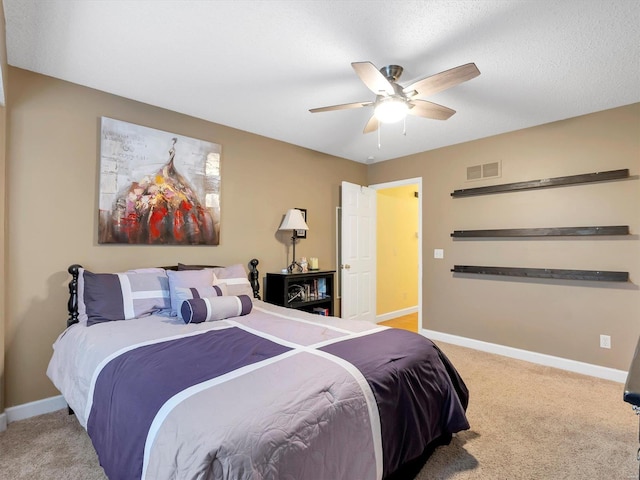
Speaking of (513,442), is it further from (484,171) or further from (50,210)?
(50,210)

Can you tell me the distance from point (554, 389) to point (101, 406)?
134 inches

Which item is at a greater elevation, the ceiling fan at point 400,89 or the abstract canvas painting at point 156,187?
the ceiling fan at point 400,89

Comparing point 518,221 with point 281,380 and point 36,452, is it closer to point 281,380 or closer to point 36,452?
point 281,380

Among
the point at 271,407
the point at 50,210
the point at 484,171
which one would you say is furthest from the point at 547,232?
the point at 50,210

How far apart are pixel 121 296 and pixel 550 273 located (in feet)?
13.1

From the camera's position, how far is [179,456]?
1.03 meters

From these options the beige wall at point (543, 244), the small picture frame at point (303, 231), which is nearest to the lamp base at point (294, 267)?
the small picture frame at point (303, 231)

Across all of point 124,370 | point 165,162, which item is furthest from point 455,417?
point 165,162

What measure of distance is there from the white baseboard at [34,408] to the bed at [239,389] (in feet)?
1.27

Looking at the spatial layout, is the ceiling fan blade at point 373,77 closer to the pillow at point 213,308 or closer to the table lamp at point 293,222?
the pillow at point 213,308

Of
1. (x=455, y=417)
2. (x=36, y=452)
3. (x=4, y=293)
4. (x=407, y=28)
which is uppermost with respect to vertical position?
(x=407, y=28)

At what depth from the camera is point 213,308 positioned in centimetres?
244

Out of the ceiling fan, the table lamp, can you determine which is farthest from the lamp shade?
the ceiling fan

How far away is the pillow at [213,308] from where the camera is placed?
2330 millimetres
